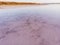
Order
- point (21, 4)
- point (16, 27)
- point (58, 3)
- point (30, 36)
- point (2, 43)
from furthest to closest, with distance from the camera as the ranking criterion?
point (58, 3) → point (21, 4) → point (16, 27) → point (30, 36) → point (2, 43)

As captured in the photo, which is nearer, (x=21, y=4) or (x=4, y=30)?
(x=4, y=30)

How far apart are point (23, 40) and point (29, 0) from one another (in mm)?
1037

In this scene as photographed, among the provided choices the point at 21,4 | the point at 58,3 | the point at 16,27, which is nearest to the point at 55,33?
the point at 16,27

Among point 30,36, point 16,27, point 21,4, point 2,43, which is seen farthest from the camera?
point 21,4

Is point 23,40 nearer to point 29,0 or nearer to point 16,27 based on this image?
point 16,27

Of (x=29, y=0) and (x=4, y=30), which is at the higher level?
(x=29, y=0)

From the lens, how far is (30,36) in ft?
2.71

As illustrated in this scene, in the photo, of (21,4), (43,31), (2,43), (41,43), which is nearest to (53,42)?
(41,43)

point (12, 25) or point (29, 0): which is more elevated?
point (29, 0)

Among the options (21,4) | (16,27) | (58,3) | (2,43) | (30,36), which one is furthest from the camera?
(58,3)

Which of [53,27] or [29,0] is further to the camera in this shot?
[29,0]

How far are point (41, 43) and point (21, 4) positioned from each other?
1.03 metres

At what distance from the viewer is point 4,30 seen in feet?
2.96

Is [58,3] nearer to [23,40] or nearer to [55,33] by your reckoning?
[55,33]
